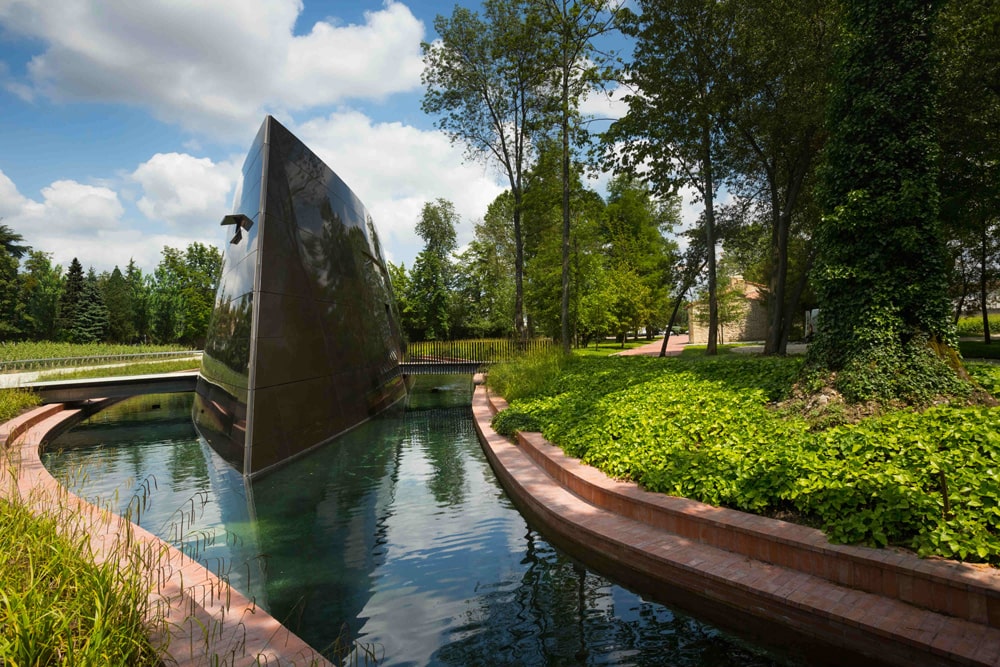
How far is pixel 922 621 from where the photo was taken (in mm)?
3336

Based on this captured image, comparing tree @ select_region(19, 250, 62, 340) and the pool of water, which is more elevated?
tree @ select_region(19, 250, 62, 340)

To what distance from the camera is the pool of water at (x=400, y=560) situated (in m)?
3.73

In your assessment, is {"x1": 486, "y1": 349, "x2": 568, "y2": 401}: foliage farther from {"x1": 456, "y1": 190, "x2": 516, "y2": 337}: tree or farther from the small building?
the small building

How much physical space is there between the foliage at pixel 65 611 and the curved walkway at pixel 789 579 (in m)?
3.62

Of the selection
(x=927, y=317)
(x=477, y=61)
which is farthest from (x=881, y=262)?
(x=477, y=61)

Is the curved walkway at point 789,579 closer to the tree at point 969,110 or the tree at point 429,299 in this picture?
the tree at point 969,110

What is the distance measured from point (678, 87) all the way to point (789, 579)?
1689cm

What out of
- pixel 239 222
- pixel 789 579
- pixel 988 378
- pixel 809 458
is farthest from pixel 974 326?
pixel 239 222

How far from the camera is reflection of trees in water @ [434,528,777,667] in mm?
3535

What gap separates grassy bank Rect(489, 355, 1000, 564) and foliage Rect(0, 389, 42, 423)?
12196mm

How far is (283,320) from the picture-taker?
9641mm

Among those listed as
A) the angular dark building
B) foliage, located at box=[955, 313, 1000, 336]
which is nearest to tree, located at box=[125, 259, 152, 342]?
the angular dark building

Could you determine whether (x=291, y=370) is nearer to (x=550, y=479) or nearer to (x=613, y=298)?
(x=550, y=479)

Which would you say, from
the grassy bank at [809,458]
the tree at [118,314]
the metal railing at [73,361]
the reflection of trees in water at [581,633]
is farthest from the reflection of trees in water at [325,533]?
the tree at [118,314]
